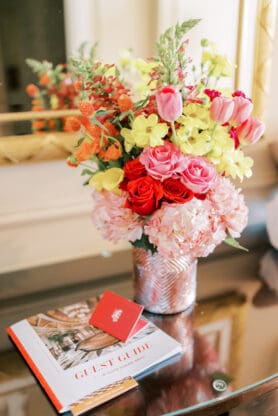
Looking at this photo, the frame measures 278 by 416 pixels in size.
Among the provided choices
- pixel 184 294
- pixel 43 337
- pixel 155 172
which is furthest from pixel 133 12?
pixel 43 337

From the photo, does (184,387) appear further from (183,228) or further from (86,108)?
(86,108)

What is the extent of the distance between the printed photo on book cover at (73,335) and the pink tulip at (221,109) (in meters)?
0.45

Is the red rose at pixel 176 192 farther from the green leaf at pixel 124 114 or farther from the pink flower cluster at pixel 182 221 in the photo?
the green leaf at pixel 124 114

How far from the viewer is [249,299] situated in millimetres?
1100

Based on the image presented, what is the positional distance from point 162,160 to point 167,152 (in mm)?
19

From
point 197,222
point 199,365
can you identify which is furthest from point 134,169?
point 199,365

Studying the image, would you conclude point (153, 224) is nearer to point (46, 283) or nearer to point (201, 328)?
point (201, 328)

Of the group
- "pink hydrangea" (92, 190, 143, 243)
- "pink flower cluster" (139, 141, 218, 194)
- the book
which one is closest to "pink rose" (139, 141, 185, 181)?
"pink flower cluster" (139, 141, 218, 194)

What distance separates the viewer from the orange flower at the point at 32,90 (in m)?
1.11

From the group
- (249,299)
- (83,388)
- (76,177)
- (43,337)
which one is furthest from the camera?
(76,177)

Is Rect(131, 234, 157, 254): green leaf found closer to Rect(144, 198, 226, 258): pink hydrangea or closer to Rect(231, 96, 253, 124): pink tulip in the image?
Rect(144, 198, 226, 258): pink hydrangea

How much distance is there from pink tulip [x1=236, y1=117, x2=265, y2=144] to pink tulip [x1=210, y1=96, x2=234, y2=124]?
6 cm

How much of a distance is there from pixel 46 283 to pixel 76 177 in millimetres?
313

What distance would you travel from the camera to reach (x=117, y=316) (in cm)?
94
